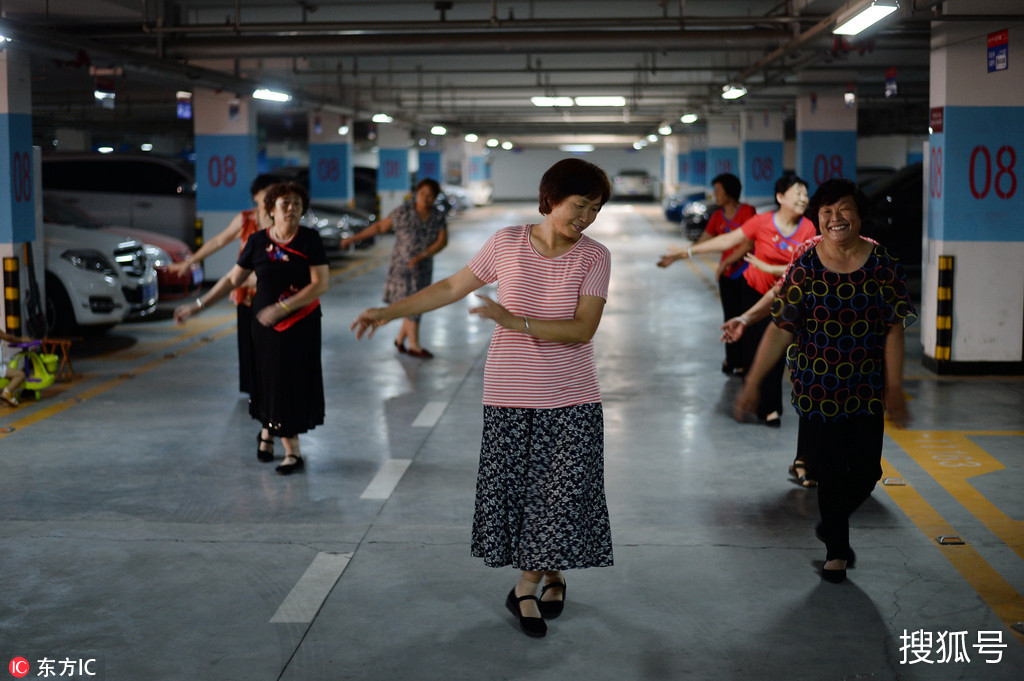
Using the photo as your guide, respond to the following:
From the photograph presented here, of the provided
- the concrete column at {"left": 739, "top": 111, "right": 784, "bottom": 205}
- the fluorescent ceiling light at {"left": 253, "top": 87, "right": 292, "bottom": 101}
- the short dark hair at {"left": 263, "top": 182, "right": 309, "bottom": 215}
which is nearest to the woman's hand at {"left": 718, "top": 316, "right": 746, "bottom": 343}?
the short dark hair at {"left": 263, "top": 182, "right": 309, "bottom": 215}

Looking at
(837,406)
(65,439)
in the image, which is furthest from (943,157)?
(65,439)

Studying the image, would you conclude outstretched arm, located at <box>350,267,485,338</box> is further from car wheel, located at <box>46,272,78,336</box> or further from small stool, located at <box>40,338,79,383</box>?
car wheel, located at <box>46,272,78,336</box>

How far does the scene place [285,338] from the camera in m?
6.42

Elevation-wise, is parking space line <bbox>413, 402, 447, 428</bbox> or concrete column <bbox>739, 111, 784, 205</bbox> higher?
concrete column <bbox>739, 111, 784, 205</bbox>

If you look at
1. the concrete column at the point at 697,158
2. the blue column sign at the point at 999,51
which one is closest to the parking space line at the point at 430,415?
the blue column sign at the point at 999,51

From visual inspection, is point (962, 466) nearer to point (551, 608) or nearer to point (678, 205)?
point (551, 608)

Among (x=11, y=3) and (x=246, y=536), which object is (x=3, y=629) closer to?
(x=246, y=536)

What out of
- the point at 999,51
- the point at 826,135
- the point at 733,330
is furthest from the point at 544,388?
the point at 826,135

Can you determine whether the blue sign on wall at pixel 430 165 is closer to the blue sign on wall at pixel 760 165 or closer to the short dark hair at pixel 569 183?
the blue sign on wall at pixel 760 165

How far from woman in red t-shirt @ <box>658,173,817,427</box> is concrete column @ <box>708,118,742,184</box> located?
27.0m

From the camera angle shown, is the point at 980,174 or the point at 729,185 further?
the point at 980,174

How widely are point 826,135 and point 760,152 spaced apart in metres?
7.71

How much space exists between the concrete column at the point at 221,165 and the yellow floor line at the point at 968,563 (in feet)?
43.0

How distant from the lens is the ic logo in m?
3.86
